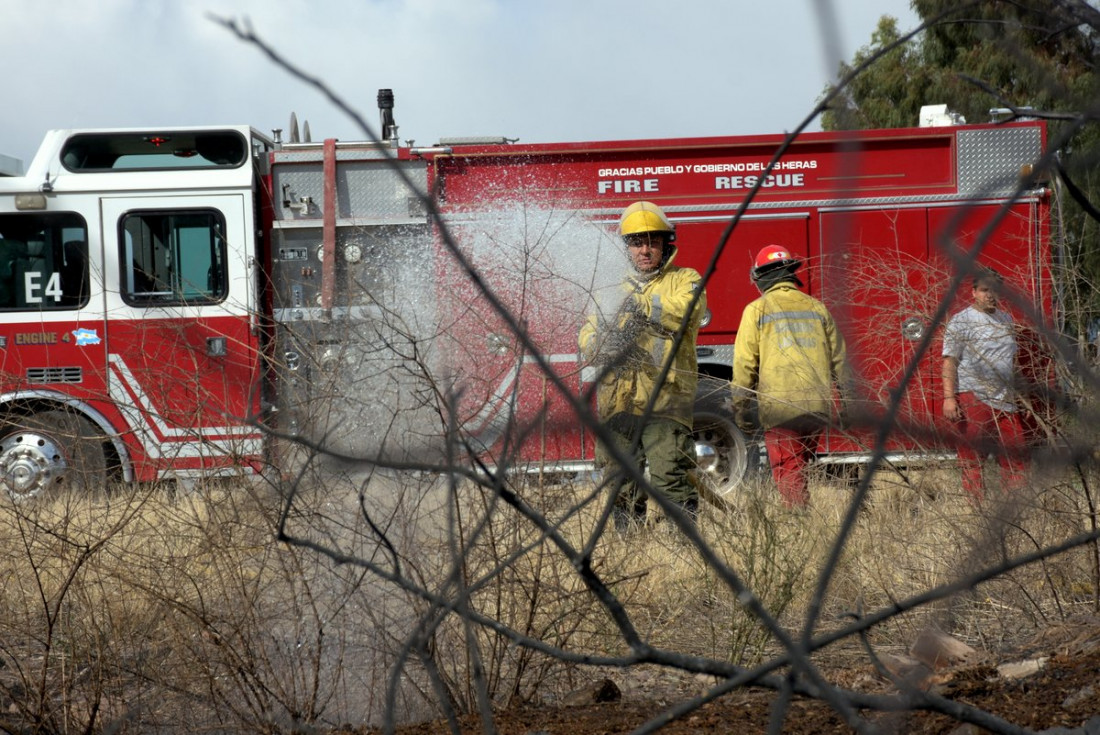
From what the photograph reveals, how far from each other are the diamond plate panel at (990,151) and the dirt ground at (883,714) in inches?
240

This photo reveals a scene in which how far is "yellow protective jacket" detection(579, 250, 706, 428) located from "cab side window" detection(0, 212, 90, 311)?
4.72 meters

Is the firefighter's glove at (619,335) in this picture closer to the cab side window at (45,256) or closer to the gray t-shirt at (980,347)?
the gray t-shirt at (980,347)

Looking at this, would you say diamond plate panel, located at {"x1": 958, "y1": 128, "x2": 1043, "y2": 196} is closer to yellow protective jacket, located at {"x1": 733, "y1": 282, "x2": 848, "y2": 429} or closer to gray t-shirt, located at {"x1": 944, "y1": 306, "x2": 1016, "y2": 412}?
yellow protective jacket, located at {"x1": 733, "y1": 282, "x2": 848, "y2": 429}

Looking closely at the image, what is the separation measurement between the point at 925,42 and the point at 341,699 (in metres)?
2.38

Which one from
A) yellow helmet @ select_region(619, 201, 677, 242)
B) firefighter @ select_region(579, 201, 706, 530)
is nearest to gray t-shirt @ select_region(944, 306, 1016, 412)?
firefighter @ select_region(579, 201, 706, 530)

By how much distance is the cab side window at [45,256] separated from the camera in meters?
8.77

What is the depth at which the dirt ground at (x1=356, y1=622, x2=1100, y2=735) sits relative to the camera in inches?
113

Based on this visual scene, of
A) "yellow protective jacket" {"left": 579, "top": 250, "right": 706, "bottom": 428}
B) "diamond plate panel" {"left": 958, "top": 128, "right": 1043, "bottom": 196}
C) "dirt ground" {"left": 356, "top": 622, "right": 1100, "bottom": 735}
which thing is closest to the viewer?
"dirt ground" {"left": 356, "top": 622, "right": 1100, "bottom": 735}

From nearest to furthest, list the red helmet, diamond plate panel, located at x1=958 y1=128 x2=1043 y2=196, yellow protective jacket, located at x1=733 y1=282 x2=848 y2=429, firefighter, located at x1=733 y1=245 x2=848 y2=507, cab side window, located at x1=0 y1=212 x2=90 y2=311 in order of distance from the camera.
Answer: firefighter, located at x1=733 y1=245 x2=848 y2=507
yellow protective jacket, located at x1=733 y1=282 x2=848 y2=429
the red helmet
cab side window, located at x1=0 y1=212 x2=90 y2=311
diamond plate panel, located at x1=958 y1=128 x2=1043 y2=196

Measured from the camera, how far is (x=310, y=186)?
9031 mm

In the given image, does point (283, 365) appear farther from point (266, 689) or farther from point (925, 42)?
point (925, 42)

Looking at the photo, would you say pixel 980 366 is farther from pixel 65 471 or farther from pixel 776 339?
pixel 65 471

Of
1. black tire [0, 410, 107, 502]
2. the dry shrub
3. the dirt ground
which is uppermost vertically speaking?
black tire [0, 410, 107, 502]

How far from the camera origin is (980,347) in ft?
15.1
